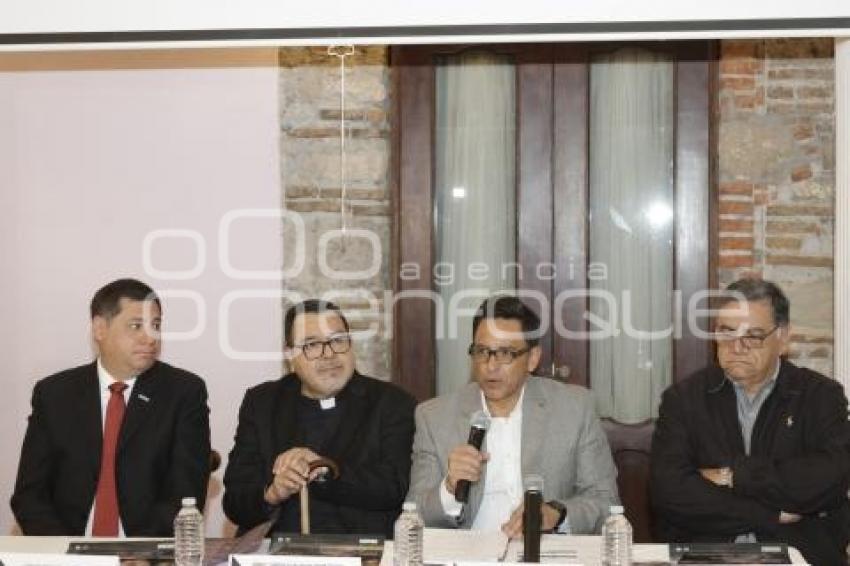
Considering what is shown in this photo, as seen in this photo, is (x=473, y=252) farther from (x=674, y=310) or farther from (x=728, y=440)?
(x=728, y=440)

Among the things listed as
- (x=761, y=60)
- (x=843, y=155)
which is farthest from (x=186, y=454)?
(x=761, y=60)

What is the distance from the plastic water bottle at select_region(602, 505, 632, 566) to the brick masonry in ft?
8.16

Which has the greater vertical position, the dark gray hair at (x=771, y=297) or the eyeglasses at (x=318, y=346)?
the dark gray hair at (x=771, y=297)

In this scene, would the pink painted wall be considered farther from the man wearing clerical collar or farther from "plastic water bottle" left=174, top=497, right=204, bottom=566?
"plastic water bottle" left=174, top=497, right=204, bottom=566

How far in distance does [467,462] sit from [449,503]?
0.81 feet

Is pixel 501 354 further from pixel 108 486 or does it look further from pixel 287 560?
pixel 108 486

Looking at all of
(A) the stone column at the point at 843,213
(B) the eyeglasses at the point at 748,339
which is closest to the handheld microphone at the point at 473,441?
(B) the eyeglasses at the point at 748,339

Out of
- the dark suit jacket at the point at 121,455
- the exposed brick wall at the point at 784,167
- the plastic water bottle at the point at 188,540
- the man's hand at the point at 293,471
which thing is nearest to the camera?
the plastic water bottle at the point at 188,540

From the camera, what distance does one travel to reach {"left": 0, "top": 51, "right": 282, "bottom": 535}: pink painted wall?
579 cm

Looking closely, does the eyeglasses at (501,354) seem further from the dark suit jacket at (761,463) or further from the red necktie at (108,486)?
the red necktie at (108,486)

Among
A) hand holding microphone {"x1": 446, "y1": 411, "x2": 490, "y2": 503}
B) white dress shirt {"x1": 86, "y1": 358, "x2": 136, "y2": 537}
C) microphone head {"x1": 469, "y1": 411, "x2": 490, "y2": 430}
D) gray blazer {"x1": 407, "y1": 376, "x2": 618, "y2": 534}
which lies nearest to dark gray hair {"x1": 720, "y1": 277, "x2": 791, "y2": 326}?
gray blazer {"x1": 407, "y1": 376, "x2": 618, "y2": 534}

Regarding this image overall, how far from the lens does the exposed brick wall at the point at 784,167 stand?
5.67 m

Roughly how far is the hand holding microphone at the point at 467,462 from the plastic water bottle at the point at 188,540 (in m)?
0.77

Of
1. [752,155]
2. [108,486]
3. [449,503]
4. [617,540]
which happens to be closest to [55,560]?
[108,486]
